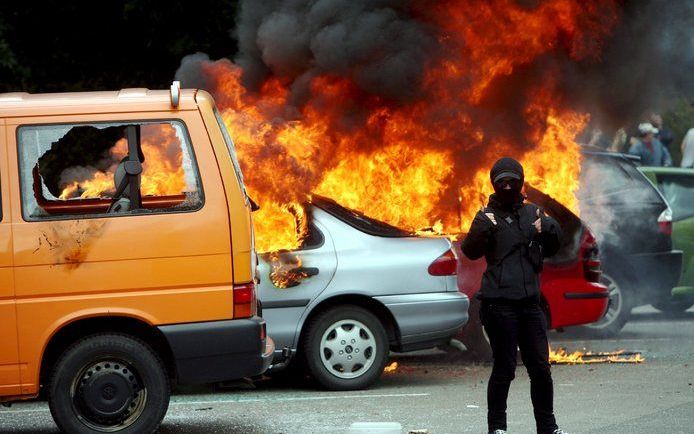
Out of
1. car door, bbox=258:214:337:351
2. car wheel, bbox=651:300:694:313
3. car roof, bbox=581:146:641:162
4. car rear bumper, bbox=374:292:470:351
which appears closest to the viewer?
car door, bbox=258:214:337:351

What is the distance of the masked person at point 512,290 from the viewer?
7.32m

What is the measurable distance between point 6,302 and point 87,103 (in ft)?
3.98

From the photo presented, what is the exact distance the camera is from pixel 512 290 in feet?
23.9

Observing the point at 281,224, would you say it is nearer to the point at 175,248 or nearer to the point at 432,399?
the point at 432,399

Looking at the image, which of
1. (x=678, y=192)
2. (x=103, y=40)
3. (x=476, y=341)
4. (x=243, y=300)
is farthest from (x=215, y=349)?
(x=678, y=192)

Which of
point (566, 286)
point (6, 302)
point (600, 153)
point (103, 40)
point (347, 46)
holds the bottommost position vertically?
point (566, 286)

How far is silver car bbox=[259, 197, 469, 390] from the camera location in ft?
31.8

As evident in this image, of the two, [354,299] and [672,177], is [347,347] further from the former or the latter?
[672,177]

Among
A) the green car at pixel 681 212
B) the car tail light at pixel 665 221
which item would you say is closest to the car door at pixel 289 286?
the car tail light at pixel 665 221

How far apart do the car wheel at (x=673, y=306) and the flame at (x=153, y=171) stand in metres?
8.22

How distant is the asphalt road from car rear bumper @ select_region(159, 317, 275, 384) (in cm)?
77

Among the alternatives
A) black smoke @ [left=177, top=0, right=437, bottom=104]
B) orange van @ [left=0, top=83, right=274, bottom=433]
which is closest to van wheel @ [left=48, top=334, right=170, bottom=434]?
orange van @ [left=0, top=83, right=274, bottom=433]

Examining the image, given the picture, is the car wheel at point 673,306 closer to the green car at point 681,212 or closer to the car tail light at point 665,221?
the green car at point 681,212

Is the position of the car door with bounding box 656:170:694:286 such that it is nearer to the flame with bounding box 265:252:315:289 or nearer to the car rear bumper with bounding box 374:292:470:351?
the car rear bumper with bounding box 374:292:470:351
